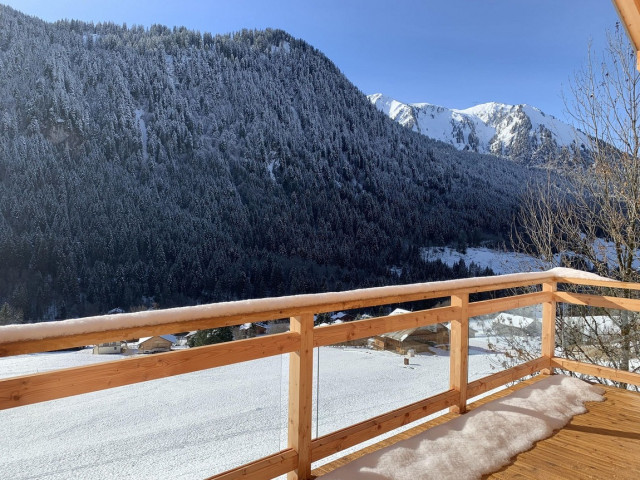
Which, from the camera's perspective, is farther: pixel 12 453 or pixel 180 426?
pixel 180 426

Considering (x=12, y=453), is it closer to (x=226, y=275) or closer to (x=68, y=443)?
(x=68, y=443)

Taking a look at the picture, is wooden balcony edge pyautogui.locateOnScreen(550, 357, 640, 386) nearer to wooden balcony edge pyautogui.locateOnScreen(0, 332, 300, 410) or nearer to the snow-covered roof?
the snow-covered roof

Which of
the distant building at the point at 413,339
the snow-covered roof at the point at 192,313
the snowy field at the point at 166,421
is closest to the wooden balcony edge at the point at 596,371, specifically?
the distant building at the point at 413,339

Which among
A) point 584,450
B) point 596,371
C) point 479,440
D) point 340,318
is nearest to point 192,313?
point 340,318

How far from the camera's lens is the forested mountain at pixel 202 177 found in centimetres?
5553

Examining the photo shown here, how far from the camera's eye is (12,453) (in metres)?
1.38

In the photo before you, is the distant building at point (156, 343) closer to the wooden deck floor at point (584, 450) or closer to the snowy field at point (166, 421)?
the snowy field at point (166, 421)

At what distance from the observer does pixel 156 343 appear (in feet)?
5.30

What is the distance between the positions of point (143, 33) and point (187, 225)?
64991 mm

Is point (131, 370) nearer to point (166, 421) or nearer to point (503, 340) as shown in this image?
point (166, 421)

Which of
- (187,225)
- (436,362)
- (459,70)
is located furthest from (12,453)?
A: (187,225)

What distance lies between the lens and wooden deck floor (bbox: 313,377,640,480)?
77.6 inches

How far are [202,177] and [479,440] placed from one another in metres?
82.1

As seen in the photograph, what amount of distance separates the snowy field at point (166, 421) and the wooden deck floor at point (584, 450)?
346mm
